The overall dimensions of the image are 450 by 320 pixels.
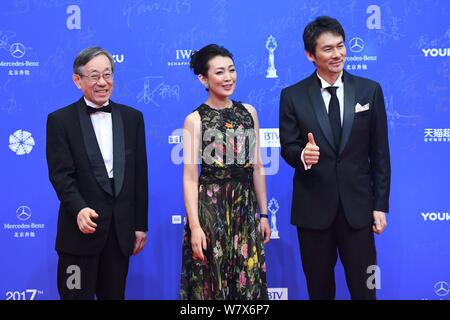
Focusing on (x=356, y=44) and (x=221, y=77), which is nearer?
(x=221, y=77)

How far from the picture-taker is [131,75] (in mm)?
3715

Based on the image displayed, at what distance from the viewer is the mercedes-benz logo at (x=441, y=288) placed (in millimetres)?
3740

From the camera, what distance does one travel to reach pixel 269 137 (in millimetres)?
3709

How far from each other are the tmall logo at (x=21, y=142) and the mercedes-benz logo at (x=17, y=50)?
50cm

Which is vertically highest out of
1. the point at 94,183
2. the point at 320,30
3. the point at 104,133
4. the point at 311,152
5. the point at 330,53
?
the point at 320,30

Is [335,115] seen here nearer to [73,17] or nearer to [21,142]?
[73,17]

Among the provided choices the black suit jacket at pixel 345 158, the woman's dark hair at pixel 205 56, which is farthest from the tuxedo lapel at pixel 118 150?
the black suit jacket at pixel 345 158

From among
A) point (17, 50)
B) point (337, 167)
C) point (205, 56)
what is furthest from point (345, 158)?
point (17, 50)

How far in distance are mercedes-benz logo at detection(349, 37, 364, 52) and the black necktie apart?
1056mm

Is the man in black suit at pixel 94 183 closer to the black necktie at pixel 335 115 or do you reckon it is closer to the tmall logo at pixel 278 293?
the black necktie at pixel 335 115

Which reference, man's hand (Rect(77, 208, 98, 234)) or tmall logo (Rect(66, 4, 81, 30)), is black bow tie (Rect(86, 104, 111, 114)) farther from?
tmall logo (Rect(66, 4, 81, 30))

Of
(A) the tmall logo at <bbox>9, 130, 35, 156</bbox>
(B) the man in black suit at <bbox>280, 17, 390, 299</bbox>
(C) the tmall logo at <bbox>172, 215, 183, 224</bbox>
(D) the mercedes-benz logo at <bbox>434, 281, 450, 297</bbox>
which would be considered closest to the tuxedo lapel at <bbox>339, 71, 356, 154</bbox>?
(B) the man in black suit at <bbox>280, 17, 390, 299</bbox>

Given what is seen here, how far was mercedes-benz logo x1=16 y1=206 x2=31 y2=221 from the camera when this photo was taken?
12.2 ft

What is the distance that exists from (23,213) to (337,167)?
7.08ft
